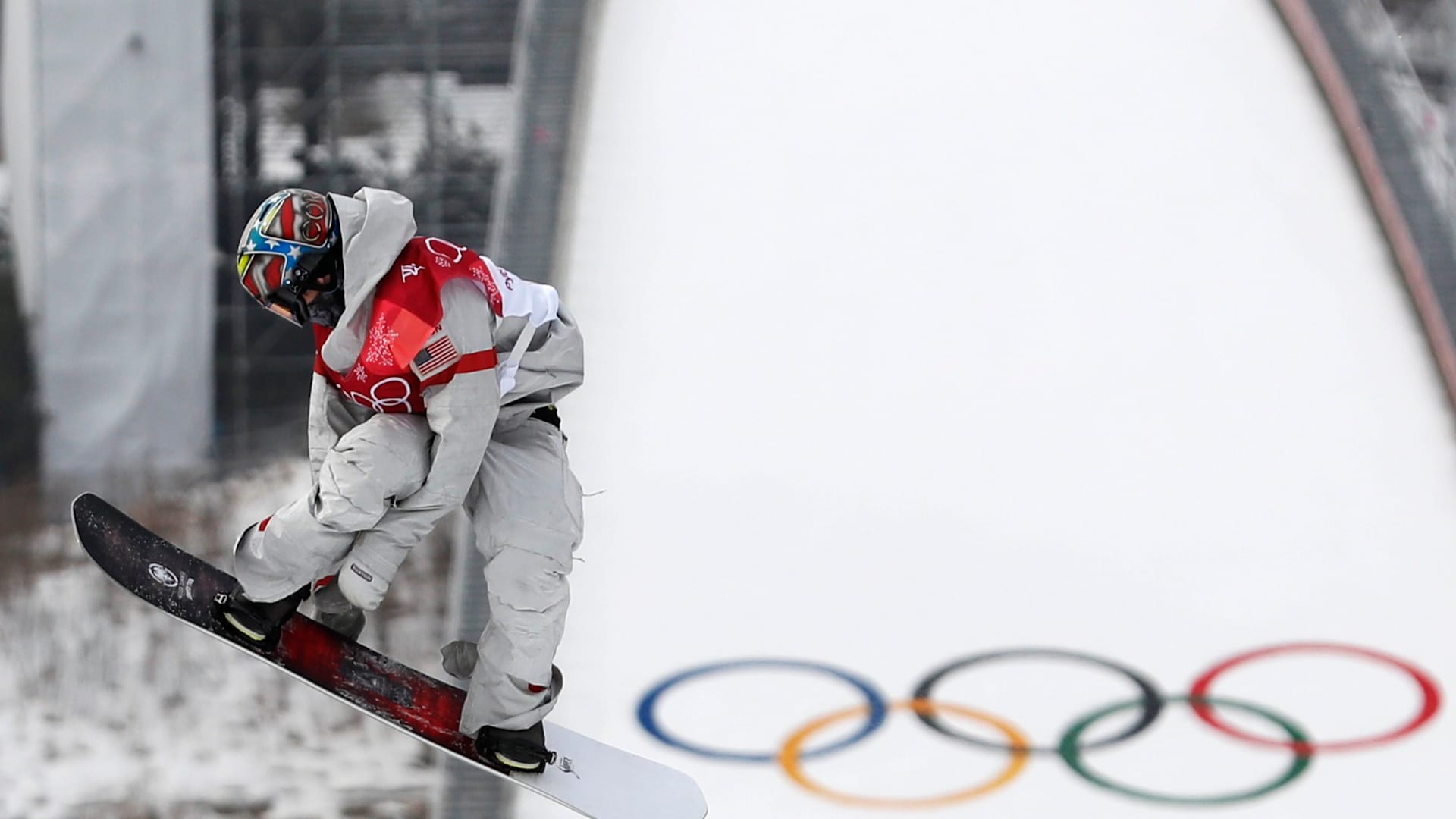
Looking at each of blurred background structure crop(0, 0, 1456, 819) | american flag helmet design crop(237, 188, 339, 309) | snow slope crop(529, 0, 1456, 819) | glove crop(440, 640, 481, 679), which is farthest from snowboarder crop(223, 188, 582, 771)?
blurred background structure crop(0, 0, 1456, 819)

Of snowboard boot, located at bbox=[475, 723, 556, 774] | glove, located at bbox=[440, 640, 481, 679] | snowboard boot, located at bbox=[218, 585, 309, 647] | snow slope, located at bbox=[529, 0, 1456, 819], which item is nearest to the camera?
snowboard boot, located at bbox=[218, 585, 309, 647]

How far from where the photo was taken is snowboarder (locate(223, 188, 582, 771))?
3098mm

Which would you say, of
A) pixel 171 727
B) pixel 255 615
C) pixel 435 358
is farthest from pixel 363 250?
pixel 171 727

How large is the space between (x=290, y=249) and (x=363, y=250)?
5.9 inches

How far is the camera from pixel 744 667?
6367mm

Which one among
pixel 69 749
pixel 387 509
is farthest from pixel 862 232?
pixel 387 509

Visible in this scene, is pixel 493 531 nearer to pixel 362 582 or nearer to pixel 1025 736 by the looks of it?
pixel 362 582

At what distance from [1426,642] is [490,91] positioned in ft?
43.3

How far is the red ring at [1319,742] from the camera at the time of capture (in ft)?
19.4

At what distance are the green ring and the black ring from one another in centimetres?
5

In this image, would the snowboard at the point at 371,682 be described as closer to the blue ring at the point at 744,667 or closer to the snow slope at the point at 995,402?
the snow slope at the point at 995,402

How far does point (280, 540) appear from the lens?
3.35 metres

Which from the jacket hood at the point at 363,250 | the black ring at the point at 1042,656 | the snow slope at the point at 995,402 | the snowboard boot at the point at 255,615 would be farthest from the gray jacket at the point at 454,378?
the black ring at the point at 1042,656

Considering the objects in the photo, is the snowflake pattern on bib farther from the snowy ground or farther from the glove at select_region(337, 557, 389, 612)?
the snowy ground
